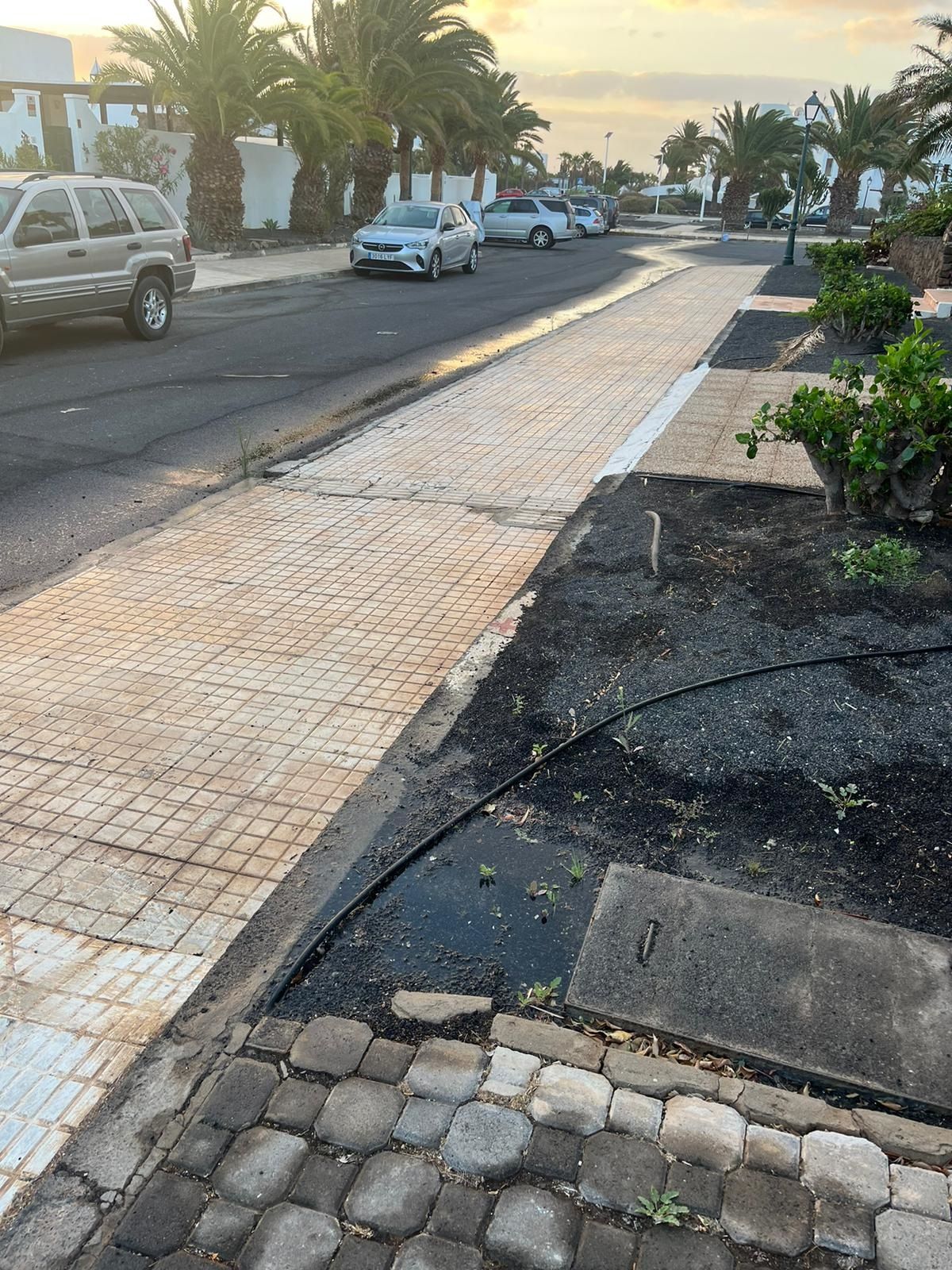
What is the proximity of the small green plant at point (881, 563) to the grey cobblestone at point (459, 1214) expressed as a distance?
13.4ft

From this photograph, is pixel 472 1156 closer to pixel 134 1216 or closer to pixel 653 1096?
pixel 653 1096

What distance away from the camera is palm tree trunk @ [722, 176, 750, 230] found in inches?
2132

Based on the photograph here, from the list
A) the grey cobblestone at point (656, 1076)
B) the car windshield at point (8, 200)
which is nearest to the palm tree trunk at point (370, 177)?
the car windshield at point (8, 200)

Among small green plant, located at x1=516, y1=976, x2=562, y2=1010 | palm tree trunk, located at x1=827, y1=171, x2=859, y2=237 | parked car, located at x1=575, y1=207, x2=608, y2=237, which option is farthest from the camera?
palm tree trunk, located at x1=827, y1=171, x2=859, y2=237

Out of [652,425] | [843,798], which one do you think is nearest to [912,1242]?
[843,798]

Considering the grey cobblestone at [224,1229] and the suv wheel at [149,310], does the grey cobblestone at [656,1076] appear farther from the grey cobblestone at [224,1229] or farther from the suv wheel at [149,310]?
the suv wheel at [149,310]

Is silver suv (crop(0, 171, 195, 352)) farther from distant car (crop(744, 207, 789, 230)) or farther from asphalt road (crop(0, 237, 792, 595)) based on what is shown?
distant car (crop(744, 207, 789, 230))

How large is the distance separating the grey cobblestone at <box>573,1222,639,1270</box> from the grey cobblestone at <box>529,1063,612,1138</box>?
0.85 feet

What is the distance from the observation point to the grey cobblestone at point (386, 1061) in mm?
2826

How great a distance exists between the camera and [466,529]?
24.3 feet

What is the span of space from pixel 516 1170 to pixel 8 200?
42.2ft

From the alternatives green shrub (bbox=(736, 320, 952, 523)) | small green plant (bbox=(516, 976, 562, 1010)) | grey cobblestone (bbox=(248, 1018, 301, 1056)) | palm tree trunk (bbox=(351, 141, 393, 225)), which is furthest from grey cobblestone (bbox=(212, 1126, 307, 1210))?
palm tree trunk (bbox=(351, 141, 393, 225))

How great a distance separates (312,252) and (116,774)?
88.4 feet

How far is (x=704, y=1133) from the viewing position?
2646 mm
